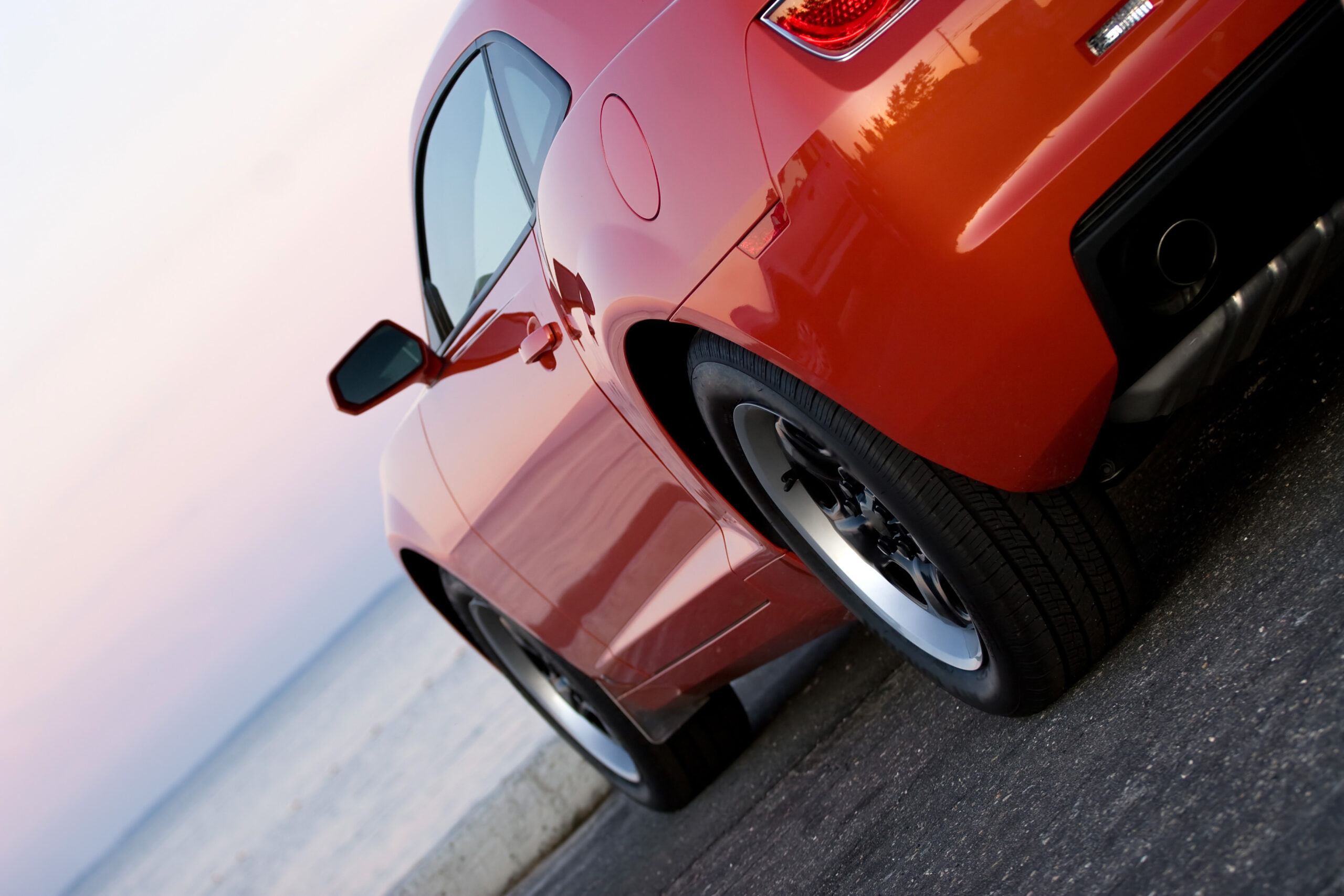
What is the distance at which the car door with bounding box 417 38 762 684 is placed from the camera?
2428mm

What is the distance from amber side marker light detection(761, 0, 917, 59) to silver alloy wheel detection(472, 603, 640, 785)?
2615 mm

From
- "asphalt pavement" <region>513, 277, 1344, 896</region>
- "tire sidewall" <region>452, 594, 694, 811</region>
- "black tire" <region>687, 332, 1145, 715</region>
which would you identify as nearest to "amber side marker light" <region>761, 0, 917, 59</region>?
"black tire" <region>687, 332, 1145, 715</region>

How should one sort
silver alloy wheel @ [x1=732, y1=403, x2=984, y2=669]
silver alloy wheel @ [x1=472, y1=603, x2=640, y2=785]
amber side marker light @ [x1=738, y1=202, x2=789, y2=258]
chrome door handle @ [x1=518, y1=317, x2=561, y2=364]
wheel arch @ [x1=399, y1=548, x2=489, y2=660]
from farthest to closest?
1. silver alloy wheel @ [x1=472, y1=603, x2=640, y2=785]
2. wheel arch @ [x1=399, y1=548, x2=489, y2=660]
3. chrome door handle @ [x1=518, y1=317, x2=561, y2=364]
4. silver alloy wheel @ [x1=732, y1=403, x2=984, y2=669]
5. amber side marker light @ [x1=738, y1=202, x2=789, y2=258]

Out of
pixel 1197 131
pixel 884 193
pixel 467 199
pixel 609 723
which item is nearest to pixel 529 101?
pixel 467 199

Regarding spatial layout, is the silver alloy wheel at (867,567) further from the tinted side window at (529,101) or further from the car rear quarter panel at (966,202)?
the tinted side window at (529,101)

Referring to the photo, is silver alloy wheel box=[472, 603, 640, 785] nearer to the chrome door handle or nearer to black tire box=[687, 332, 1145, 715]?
the chrome door handle

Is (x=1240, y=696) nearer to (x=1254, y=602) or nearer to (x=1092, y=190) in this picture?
(x=1254, y=602)

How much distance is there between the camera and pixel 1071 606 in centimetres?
199

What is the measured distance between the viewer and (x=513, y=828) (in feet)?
15.4

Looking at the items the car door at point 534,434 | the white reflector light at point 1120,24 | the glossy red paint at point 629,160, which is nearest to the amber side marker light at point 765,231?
the glossy red paint at point 629,160

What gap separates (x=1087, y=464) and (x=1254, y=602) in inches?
14.4

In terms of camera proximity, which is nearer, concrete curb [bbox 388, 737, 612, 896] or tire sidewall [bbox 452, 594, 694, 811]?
tire sidewall [bbox 452, 594, 694, 811]

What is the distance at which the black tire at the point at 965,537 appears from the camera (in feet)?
5.95

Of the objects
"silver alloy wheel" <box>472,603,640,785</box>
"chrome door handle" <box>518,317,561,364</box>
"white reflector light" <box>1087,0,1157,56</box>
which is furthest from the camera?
"silver alloy wheel" <box>472,603,640,785</box>
